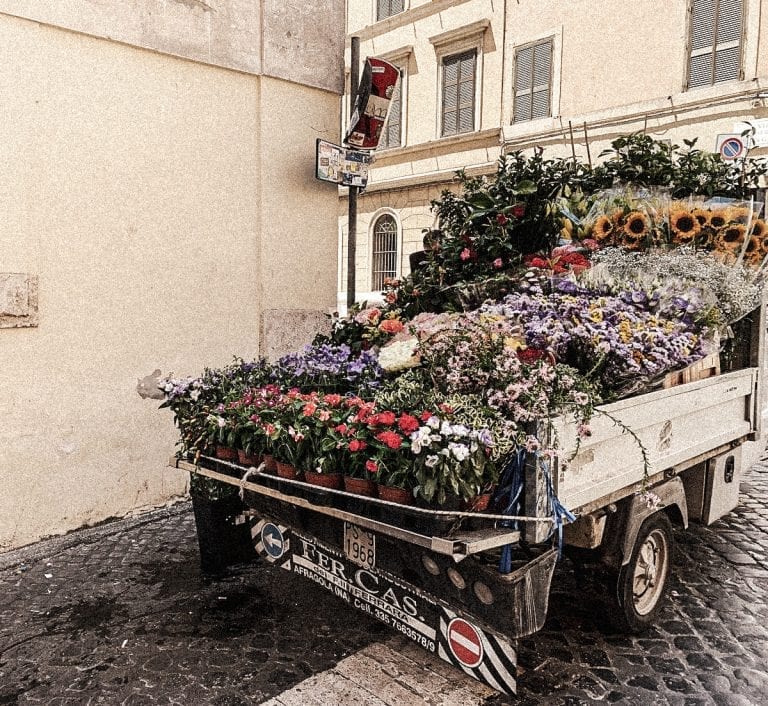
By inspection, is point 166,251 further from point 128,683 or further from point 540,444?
point 540,444

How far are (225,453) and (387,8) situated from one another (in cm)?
1902

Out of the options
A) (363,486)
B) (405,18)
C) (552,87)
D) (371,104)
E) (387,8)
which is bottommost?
(363,486)

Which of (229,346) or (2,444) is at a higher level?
(229,346)

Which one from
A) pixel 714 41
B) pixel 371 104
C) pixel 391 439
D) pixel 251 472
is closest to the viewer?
pixel 391 439

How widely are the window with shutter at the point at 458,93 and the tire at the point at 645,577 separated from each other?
15.2m

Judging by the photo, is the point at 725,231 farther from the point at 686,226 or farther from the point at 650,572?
the point at 650,572

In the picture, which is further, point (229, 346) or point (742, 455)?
point (229, 346)

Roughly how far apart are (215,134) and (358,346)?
6.54ft

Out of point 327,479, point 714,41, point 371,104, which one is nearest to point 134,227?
point 371,104

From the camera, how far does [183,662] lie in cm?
309

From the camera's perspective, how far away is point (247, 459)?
3051 millimetres

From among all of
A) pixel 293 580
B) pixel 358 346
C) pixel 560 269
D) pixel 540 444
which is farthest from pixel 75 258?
pixel 540 444

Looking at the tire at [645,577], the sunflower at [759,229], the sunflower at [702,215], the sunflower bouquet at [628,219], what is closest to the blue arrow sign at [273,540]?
the tire at [645,577]

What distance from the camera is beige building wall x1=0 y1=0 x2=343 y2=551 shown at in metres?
4.30
